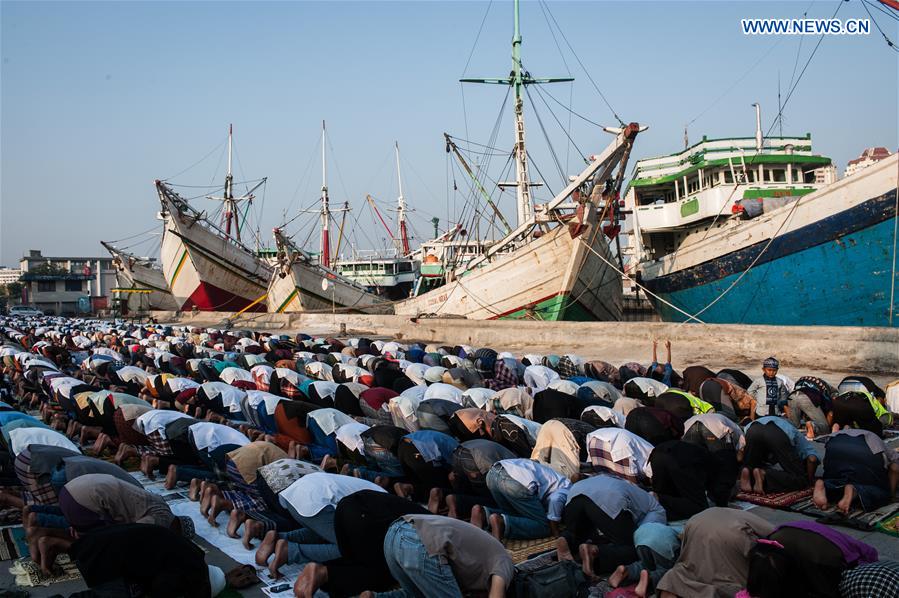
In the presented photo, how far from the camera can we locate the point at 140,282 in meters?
49.0

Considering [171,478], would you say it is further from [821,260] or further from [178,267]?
[178,267]

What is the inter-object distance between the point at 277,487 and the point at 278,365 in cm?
749

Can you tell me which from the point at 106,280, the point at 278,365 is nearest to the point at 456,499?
the point at 278,365

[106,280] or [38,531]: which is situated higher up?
[106,280]

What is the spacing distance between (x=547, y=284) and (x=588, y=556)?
733 inches

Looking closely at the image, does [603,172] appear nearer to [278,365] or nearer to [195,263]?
[278,365]

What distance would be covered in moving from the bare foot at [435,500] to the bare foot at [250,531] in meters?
1.29

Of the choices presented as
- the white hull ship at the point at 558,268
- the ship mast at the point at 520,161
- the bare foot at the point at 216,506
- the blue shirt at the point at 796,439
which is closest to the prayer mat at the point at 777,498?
the blue shirt at the point at 796,439

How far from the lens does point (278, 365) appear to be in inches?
494

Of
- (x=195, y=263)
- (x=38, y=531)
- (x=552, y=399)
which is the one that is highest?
(x=195, y=263)

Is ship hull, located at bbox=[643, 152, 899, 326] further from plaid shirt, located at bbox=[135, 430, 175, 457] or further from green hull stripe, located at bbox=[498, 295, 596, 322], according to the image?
plaid shirt, located at bbox=[135, 430, 175, 457]

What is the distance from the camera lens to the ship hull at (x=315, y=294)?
3275 centimetres

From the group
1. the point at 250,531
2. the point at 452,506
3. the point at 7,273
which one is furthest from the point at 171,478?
the point at 7,273

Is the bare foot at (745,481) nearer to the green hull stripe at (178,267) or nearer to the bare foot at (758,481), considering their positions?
the bare foot at (758,481)
